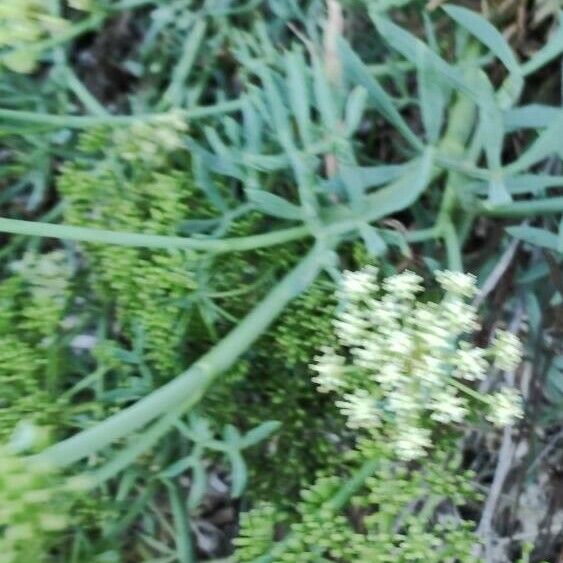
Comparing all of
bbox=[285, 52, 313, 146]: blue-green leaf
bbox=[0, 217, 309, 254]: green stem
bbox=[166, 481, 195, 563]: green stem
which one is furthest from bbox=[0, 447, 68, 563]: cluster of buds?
bbox=[285, 52, 313, 146]: blue-green leaf

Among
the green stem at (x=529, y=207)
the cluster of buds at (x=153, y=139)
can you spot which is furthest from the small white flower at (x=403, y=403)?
the cluster of buds at (x=153, y=139)

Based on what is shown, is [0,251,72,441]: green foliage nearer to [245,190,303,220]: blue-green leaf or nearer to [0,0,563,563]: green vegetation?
[0,0,563,563]: green vegetation

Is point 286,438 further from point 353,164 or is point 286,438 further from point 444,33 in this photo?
point 444,33

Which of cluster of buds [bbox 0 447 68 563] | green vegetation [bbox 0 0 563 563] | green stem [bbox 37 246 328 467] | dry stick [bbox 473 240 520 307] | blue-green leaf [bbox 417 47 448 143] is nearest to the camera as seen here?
cluster of buds [bbox 0 447 68 563]

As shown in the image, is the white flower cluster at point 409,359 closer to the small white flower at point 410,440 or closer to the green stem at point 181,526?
the small white flower at point 410,440

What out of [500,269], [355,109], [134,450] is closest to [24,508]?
[134,450]

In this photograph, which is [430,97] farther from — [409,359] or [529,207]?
[409,359]

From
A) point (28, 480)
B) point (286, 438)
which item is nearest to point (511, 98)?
point (286, 438)
